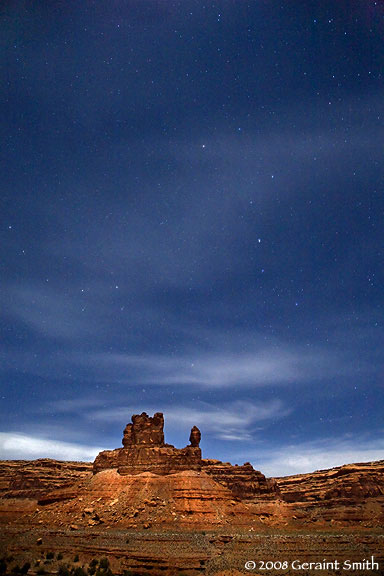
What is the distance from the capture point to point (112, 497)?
75.1 m

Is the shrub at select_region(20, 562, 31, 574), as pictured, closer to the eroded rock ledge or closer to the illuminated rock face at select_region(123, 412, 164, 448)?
the eroded rock ledge

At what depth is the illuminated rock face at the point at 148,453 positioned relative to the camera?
289 ft

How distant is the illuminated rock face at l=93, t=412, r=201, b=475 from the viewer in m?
87.9

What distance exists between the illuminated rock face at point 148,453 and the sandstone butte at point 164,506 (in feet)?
0.84

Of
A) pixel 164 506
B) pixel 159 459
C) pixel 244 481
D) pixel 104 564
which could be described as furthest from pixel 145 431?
pixel 104 564

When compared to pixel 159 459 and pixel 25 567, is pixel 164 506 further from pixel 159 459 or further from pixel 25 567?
pixel 25 567

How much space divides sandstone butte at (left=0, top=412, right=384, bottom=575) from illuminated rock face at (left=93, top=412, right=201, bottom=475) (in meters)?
0.26

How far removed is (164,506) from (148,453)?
22988mm

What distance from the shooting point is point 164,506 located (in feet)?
227

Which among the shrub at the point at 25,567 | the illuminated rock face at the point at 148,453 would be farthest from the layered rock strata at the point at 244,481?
the shrub at the point at 25,567

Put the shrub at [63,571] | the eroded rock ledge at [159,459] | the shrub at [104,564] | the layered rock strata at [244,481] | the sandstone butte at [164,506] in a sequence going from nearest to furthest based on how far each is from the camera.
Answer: the shrub at [63,571] < the shrub at [104,564] < the sandstone butte at [164,506] < the eroded rock ledge at [159,459] < the layered rock strata at [244,481]

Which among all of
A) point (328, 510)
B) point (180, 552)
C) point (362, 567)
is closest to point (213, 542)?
point (180, 552)

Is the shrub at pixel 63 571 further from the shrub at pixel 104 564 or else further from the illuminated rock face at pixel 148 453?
the illuminated rock face at pixel 148 453

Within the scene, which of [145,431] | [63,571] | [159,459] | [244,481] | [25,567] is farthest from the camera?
[244,481]
